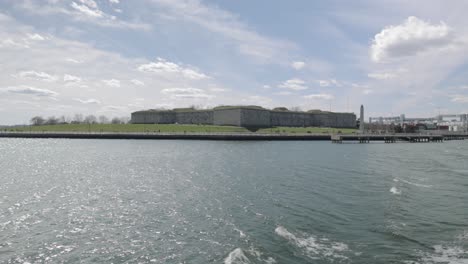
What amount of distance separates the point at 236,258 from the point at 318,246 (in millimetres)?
4025

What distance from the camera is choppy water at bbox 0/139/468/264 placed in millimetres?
16312

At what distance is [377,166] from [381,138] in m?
96.3

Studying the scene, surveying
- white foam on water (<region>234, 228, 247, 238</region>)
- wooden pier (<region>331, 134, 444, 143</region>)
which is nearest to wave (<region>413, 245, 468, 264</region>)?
white foam on water (<region>234, 228, 247, 238</region>)

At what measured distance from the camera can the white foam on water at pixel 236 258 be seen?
15.3m

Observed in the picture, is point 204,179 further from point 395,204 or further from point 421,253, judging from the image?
→ point 421,253

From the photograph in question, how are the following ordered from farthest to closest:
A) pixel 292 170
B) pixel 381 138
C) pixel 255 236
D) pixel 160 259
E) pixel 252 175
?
pixel 381 138
pixel 292 170
pixel 252 175
pixel 255 236
pixel 160 259

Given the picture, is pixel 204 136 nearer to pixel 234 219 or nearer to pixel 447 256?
pixel 234 219

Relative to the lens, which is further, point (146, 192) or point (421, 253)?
point (146, 192)

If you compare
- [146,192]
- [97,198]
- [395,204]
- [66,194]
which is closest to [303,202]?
[395,204]

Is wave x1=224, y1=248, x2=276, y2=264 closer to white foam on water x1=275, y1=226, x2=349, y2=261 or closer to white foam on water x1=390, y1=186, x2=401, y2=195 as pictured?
white foam on water x1=275, y1=226, x2=349, y2=261

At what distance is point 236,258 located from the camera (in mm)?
15688

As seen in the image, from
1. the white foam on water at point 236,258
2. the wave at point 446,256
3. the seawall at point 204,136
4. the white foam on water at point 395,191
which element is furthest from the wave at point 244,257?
the seawall at point 204,136

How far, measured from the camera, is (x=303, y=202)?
86.5ft

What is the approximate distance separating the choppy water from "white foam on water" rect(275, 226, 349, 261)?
0.05 m
